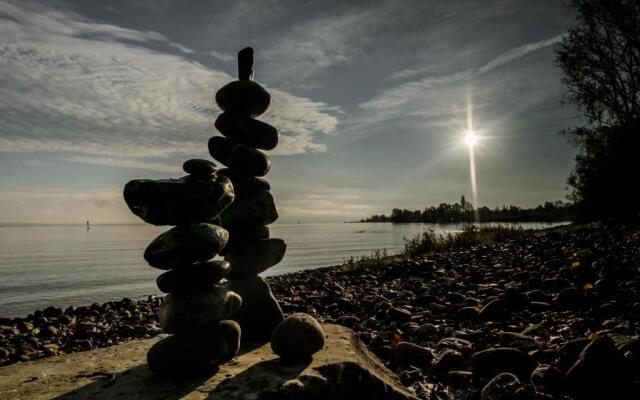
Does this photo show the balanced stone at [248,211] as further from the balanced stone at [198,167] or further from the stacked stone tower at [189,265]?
the balanced stone at [198,167]

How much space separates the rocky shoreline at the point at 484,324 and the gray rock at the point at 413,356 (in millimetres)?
13

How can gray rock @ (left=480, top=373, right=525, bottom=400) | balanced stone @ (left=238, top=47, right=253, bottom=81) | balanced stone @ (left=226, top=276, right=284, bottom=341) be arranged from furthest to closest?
balanced stone @ (left=238, top=47, right=253, bottom=81) < balanced stone @ (left=226, top=276, right=284, bottom=341) < gray rock @ (left=480, top=373, right=525, bottom=400)

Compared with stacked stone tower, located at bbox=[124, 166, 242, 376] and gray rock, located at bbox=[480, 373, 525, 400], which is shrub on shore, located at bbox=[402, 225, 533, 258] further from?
stacked stone tower, located at bbox=[124, 166, 242, 376]

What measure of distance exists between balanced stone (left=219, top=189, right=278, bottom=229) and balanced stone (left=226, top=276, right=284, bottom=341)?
86 centimetres

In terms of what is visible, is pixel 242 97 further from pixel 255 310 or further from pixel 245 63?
pixel 255 310

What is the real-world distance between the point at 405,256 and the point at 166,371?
56.2 ft

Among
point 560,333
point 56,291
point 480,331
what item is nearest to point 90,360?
point 480,331

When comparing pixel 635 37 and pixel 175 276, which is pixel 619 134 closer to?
pixel 635 37

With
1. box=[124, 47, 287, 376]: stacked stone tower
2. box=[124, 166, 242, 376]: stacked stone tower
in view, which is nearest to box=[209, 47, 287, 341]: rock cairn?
box=[124, 47, 287, 376]: stacked stone tower

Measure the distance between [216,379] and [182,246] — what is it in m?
1.36

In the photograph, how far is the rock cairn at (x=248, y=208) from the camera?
5.32 meters

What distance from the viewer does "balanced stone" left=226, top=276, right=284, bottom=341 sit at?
5.27m

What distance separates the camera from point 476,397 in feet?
12.5

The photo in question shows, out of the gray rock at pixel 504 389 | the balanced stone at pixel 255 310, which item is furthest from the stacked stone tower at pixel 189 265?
the gray rock at pixel 504 389
